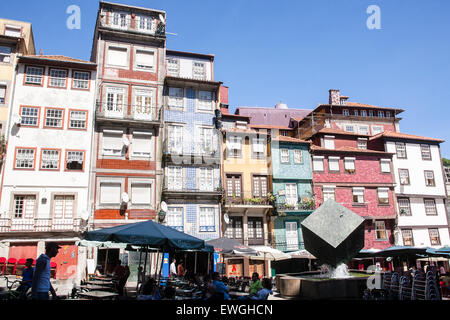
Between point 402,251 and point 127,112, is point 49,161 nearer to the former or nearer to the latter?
point 127,112

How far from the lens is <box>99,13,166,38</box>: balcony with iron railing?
94.0 ft

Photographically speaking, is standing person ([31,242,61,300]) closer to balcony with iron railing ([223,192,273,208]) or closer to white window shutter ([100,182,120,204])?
white window shutter ([100,182,120,204])

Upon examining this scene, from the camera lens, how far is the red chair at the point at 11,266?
21.9m

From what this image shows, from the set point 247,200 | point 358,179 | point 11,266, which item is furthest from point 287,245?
point 11,266

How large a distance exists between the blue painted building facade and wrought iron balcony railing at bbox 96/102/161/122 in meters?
10.7

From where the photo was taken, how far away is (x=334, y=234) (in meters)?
16.7

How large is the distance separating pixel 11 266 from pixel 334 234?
18647mm

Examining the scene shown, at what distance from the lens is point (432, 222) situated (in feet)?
114

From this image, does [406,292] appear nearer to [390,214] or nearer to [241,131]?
[241,131]

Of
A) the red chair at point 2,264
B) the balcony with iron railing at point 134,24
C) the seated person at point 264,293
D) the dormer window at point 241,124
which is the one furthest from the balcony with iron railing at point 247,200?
the seated person at point 264,293

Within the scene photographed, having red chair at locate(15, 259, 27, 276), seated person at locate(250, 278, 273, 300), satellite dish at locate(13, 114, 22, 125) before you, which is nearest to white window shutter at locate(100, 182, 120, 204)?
red chair at locate(15, 259, 27, 276)

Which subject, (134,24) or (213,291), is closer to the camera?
(213,291)

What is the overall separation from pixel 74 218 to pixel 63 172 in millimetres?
3280

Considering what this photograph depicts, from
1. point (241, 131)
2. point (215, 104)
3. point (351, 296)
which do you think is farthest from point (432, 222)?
point (351, 296)
